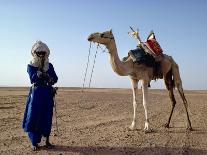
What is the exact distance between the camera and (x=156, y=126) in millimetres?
13898

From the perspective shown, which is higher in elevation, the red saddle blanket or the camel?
the red saddle blanket

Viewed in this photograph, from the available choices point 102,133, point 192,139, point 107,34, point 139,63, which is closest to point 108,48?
point 107,34

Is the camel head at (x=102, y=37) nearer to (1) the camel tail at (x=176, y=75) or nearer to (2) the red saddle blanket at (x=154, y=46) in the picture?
(2) the red saddle blanket at (x=154, y=46)

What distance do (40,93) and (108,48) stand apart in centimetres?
311

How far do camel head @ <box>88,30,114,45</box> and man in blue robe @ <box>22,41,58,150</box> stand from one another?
221 cm

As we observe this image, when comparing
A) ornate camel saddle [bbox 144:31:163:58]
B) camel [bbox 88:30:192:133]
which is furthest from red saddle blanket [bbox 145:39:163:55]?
camel [bbox 88:30:192:133]

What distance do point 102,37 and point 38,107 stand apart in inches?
128

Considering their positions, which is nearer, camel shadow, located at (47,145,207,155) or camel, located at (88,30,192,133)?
camel shadow, located at (47,145,207,155)

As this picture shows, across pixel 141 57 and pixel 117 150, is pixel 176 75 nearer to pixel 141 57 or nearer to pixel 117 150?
pixel 141 57

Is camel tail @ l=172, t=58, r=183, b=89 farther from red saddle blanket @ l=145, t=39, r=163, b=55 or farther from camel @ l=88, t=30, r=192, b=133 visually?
red saddle blanket @ l=145, t=39, r=163, b=55

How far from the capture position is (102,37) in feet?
38.6

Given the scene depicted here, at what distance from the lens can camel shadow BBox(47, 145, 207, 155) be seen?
9328 millimetres

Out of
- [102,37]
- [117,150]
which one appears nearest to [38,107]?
[117,150]

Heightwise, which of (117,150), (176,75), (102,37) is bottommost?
(117,150)
